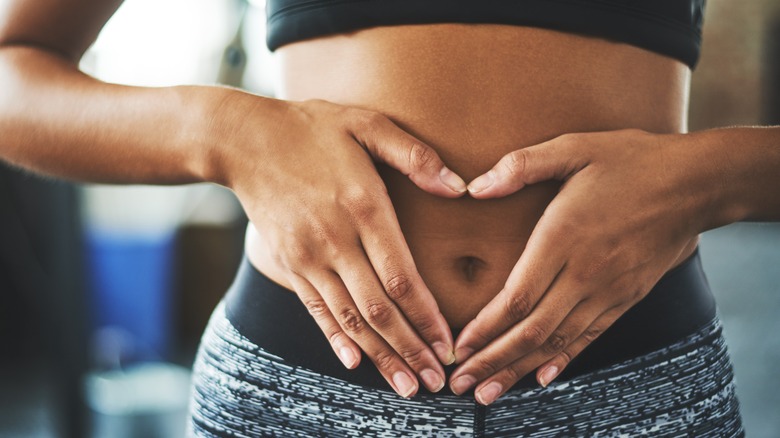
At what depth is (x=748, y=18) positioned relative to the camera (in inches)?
138

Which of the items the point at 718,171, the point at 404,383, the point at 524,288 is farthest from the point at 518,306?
the point at 718,171

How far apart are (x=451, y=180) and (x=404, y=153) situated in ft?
0.16

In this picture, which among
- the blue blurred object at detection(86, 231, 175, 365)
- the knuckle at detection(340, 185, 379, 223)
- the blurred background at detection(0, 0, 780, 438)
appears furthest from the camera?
the blue blurred object at detection(86, 231, 175, 365)

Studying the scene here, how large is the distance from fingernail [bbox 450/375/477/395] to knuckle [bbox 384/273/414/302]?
0.29ft

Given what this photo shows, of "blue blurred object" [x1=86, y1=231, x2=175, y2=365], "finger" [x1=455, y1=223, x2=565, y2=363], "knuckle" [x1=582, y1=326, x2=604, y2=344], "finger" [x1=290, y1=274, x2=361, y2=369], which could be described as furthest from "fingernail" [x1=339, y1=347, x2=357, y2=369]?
"blue blurred object" [x1=86, y1=231, x2=175, y2=365]

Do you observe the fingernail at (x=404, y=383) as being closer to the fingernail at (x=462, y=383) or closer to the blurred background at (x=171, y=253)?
the fingernail at (x=462, y=383)

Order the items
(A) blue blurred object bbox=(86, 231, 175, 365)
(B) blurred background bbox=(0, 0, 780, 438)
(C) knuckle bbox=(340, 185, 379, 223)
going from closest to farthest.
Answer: (C) knuckle bbox=(340, 185, 379, 223)
(B) blurred background bbox=(0, 0, 780, 438)
(A) blue blurred object bbox=(86, 231, 175, 365)

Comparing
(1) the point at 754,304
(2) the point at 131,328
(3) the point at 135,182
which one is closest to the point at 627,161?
(3) the point at 135,182

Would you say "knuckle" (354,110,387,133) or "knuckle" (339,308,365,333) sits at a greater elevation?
"knuckle" (354,110,387,133)

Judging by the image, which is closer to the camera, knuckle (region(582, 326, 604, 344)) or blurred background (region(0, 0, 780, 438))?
knuckle (region(582, 326, 604, 344))

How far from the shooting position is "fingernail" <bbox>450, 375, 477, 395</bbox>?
511 millimetres

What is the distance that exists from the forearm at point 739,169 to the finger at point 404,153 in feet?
0.72

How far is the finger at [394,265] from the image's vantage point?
49cm

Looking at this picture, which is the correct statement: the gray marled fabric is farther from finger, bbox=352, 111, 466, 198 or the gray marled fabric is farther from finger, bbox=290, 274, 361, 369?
finger, bbox=352, 111, 466, 198
